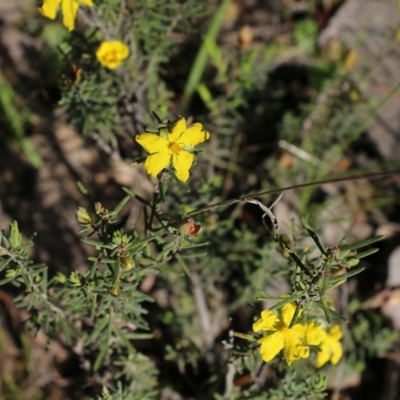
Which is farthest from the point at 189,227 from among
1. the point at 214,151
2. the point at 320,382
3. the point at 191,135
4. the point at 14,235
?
the point at 214,151

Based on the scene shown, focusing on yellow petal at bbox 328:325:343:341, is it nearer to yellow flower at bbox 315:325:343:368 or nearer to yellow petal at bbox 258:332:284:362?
yellow flower at bbox 315:325:343:368

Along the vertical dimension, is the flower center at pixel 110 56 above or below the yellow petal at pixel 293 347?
above

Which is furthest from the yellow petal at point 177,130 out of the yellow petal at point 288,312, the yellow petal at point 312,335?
the yellow petal at point 312,335

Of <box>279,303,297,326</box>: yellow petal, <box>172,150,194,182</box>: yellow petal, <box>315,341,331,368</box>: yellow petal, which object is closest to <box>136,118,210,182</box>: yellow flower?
<box>172,150,194,182</box>: yellow petal

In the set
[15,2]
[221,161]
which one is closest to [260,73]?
[221,161]

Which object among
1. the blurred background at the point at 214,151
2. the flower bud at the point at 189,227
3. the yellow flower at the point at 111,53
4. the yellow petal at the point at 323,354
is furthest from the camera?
the blurred background at the point at 214,151

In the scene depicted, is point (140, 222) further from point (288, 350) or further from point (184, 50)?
point (288, 350)

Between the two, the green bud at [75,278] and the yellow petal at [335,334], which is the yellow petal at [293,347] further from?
the green bud at [75,278]

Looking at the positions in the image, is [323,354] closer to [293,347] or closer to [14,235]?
[293,347]
